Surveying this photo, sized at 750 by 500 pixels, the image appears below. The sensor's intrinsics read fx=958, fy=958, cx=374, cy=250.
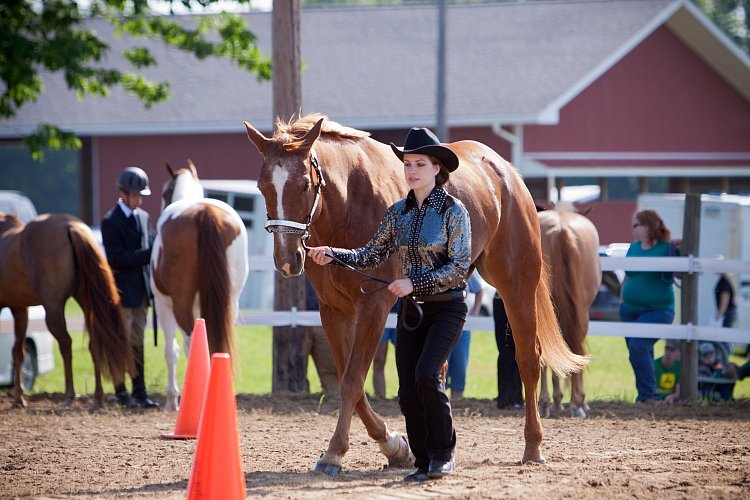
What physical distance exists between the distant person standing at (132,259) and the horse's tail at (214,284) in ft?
3.40

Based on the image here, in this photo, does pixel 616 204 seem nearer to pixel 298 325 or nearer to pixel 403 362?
pixel 298 325

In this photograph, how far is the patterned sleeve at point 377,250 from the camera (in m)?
5.65

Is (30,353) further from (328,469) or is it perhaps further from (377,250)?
(377,250)

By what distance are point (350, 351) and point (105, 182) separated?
21.7m

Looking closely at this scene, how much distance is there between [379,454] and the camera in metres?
6.70

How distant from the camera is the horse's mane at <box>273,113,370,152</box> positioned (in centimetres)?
572

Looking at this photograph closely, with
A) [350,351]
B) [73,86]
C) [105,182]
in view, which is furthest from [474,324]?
[105,182]

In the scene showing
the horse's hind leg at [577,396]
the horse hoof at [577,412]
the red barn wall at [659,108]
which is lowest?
the horse hoof at [577,412]

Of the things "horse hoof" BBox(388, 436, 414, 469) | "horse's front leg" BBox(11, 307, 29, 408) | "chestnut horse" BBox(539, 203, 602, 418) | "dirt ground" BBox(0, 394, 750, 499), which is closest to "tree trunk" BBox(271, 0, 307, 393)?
"dirt ground" BBox(0, 394, 750, 499)

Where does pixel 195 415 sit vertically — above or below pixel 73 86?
below

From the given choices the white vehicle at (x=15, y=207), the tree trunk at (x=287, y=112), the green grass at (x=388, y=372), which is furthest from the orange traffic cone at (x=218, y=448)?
the white vehicle at (x=15, y=207)

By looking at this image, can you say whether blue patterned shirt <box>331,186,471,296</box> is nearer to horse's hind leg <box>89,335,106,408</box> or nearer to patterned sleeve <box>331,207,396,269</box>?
patterned sleeve <box>331,207,396,269</box>

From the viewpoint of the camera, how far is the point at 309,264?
20.3 ft

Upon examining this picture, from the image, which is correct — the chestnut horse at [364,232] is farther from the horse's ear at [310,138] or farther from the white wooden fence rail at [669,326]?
the white wooden fence rail at [669,326]
